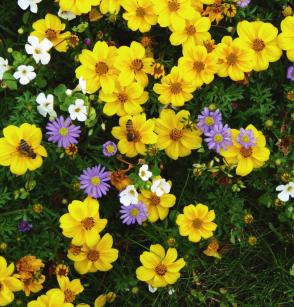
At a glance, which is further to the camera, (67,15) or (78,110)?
(67,15)

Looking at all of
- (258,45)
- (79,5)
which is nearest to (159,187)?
(258,45)

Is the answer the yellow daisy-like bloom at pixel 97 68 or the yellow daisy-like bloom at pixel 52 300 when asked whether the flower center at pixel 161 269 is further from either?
the yellow daisy-like bloom at pixel 97 68

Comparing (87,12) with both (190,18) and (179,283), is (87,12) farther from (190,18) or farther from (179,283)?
(179,283)

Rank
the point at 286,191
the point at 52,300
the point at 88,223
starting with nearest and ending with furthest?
the point at 52,300, the point at 88,223, the point at 286,191

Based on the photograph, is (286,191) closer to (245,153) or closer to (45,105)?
(245,153)

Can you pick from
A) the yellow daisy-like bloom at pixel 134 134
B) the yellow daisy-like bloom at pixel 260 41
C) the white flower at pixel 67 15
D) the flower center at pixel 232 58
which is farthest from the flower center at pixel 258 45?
the white flower at pixel 67 15

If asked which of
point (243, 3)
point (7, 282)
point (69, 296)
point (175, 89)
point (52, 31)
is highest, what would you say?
point (243, 3)

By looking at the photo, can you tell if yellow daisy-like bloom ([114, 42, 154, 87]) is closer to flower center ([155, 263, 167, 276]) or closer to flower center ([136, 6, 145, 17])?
flower center ([136, 6, 145, 17])
